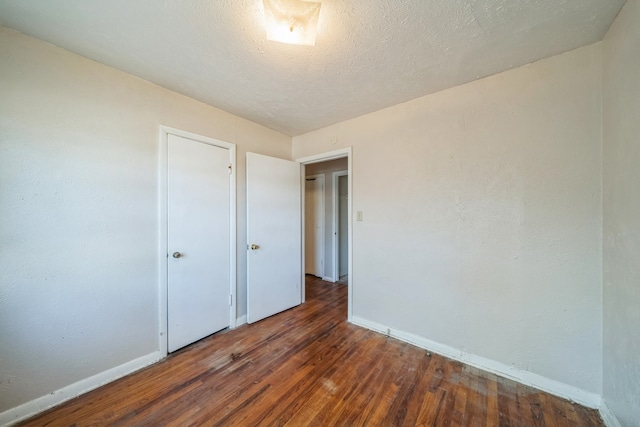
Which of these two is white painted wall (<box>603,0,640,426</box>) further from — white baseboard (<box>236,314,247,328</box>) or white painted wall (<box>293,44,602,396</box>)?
white baseboard (<box>236,314,247,328</box>)

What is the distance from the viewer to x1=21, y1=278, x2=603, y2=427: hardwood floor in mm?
1358

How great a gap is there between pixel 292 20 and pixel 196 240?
1.94 metres

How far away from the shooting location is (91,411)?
1416mm

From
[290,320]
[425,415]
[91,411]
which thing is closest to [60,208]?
[91,411]

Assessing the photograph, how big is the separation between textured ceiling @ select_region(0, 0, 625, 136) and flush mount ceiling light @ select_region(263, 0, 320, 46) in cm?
8

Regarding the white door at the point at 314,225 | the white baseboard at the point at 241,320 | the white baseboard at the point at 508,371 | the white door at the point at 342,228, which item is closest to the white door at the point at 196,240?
the white baseboard at the point at 241,320

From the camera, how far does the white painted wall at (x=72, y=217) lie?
4.42 feet

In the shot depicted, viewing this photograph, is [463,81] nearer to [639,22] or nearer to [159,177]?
[639,22]

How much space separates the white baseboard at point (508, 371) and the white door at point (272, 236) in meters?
1.28

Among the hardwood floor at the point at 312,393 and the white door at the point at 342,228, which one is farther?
the white door at the point at 342,228

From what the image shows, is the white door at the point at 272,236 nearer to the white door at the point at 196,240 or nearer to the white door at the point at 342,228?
the white door at the point at 196,240

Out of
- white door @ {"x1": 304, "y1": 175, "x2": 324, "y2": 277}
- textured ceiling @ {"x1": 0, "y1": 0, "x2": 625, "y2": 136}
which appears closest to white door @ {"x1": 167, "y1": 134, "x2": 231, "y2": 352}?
textured ceiling @ {"x1": 0, "y1": 0, "x2": 625, "y2": 136}

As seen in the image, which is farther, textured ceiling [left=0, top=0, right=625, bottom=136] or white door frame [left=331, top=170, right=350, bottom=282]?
white door frame [left=331, top=170, right=350, bottom=282]

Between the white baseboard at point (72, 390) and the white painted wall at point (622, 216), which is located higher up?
the white painted wall at point (622, 216)
